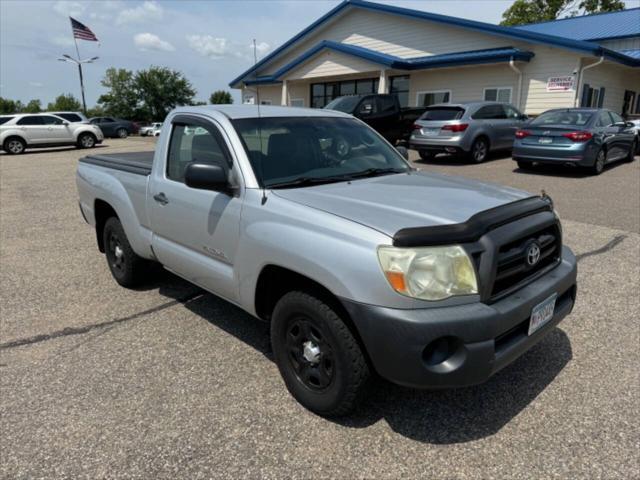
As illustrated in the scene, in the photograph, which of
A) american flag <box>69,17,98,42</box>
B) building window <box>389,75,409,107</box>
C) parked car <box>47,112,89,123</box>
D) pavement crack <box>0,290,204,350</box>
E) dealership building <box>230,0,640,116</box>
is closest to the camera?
pavement crack <box>0,290,204,350</box>

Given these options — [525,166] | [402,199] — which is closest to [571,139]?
[525,166]

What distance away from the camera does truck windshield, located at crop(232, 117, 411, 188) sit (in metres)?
3.24

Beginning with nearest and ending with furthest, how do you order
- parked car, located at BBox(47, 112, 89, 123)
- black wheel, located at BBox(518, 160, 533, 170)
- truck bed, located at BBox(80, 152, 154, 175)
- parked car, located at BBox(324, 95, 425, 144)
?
truck bed, located at BBox(80, 152, 154, 175), black wheel, located at BBox(518, 160, 533, 170), parked car, located at BBox(324, 95, 425, 144), parked car, located at BBox(47, 112, 89, 123)

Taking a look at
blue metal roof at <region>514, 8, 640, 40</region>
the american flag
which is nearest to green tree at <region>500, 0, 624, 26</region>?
blue metal roof at <region>514, 8, 640, 40</region>

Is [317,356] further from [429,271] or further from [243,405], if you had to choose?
[429,271]

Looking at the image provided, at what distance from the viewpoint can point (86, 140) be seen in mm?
22547

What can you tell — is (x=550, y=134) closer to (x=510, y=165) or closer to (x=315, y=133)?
(x=510, y=165)

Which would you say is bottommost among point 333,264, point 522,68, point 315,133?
point 333,264

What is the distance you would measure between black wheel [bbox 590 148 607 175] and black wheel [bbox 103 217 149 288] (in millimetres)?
10813

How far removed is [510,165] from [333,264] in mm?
12407

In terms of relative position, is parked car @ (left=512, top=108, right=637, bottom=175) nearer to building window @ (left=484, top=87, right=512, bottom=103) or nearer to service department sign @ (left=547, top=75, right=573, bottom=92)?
service department sign @ (left=547, top=75, right=573, bottom=92)

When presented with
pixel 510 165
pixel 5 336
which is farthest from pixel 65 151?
pixel 5 336

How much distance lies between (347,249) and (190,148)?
79.1 inches

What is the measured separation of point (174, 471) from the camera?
2414 mm
